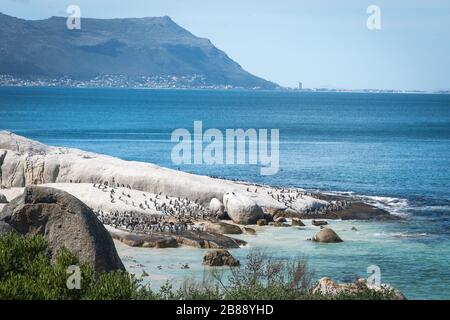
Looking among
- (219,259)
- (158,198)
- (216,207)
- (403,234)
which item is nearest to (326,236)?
(403,234)

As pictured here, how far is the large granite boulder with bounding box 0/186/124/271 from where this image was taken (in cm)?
2869

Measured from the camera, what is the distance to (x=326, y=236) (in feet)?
144

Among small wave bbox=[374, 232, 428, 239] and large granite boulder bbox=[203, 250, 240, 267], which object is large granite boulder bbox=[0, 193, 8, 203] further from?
small wave bbox=[374, 232, 428, 239]

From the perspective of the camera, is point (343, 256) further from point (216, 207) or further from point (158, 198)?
point (158, 198)

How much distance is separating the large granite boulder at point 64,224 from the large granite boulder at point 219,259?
8495 millimetres

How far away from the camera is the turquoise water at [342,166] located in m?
39.7

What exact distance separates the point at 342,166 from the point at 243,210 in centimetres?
4053

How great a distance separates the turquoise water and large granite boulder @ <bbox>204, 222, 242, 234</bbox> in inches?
58.4

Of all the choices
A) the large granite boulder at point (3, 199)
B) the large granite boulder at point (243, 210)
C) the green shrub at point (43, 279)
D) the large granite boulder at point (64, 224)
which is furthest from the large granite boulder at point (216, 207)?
the green shrub at point (43, 279)

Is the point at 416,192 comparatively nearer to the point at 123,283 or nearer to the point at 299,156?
the point at 299,156

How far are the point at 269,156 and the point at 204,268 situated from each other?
195 feet

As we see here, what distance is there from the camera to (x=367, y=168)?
86625mm

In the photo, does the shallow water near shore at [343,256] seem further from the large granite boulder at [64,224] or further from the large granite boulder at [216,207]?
the large granite boulder at [64,224]

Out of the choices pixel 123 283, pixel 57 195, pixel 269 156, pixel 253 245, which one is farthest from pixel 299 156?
pixel 123 283
